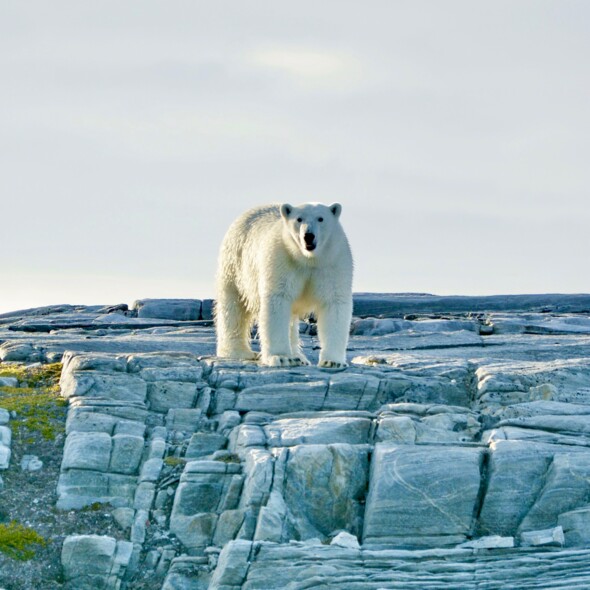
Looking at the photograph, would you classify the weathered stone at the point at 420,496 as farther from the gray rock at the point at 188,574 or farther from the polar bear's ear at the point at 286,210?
the polar bear's ear at the point at 286,210

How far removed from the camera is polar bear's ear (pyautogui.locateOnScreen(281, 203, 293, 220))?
774 inches

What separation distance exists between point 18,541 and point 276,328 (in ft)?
21.0

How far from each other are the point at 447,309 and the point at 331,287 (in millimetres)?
21712

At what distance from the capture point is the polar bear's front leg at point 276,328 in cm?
1967

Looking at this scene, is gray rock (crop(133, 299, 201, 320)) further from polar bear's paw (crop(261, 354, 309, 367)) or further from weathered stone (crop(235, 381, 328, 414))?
weathered stone (crop(235, 381, 328, 414))

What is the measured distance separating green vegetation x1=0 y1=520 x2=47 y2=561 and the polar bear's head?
6772 mm

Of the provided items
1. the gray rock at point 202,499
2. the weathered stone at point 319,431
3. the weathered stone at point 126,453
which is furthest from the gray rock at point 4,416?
the weathered stone at point 319,431

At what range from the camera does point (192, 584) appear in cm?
1425

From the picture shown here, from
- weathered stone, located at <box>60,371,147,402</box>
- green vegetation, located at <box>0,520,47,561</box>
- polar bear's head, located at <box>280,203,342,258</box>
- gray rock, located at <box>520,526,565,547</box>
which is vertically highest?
polar bear's head, located at <box>280,203,342,258</box>

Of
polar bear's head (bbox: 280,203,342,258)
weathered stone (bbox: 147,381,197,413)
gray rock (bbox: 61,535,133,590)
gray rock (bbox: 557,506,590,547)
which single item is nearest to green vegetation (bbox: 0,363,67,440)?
weathered stone (bbox: 147,381,197,413)

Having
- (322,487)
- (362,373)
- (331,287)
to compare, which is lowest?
(322,487)

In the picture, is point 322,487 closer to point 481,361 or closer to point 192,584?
point 192,584

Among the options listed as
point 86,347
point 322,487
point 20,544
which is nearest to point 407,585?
point 322,487

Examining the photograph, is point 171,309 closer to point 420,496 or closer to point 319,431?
point 319,431
